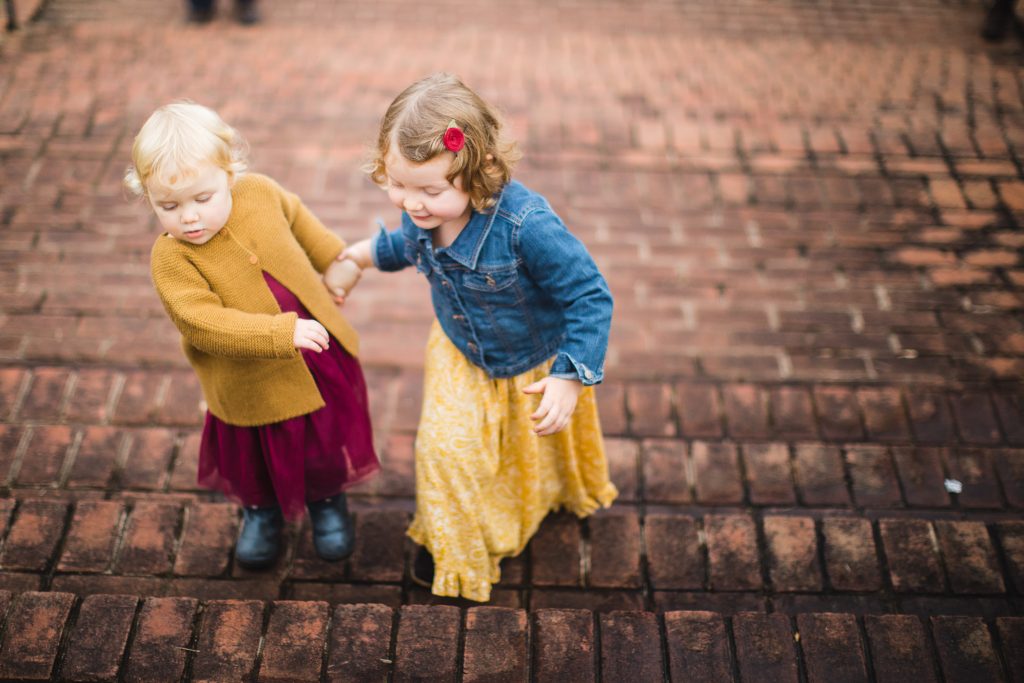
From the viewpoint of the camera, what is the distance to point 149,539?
224 cm

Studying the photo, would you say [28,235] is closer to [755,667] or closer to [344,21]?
[344,21]

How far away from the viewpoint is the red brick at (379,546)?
225 centimetres

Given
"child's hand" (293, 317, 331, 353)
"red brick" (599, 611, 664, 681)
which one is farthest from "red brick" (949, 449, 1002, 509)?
"child's hand" (293, 317, 331, 353)

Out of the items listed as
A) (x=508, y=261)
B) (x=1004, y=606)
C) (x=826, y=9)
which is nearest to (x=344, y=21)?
(x=826, y=9)

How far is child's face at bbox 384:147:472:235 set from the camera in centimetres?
166

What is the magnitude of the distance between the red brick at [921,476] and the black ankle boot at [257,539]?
1.88 m

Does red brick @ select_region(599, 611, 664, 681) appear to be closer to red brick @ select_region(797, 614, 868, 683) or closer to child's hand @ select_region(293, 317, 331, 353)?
red brick @ select_region(797, 614, 868, 683)

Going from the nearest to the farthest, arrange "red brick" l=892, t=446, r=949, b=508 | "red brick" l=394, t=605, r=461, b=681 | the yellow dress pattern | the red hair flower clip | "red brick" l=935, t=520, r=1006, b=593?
the red hair flower clip → "red brick" l=394, t=605, r=461, b=681 → the yellow dress pattern → "red brick" l=935, t=520, r=1006, b=593 → "red brick" l=892, t=446, r=949, b=508

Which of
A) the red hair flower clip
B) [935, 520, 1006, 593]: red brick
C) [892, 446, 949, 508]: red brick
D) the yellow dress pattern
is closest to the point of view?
the red hair flower clip

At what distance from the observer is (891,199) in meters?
3.70

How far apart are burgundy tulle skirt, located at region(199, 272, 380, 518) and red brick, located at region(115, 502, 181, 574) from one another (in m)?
0.18

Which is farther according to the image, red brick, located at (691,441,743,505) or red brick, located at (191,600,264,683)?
red brick, located at (691,441,743,505)

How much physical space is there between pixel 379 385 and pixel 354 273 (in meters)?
0.71

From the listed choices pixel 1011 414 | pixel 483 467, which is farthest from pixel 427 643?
pixel 1011 414
